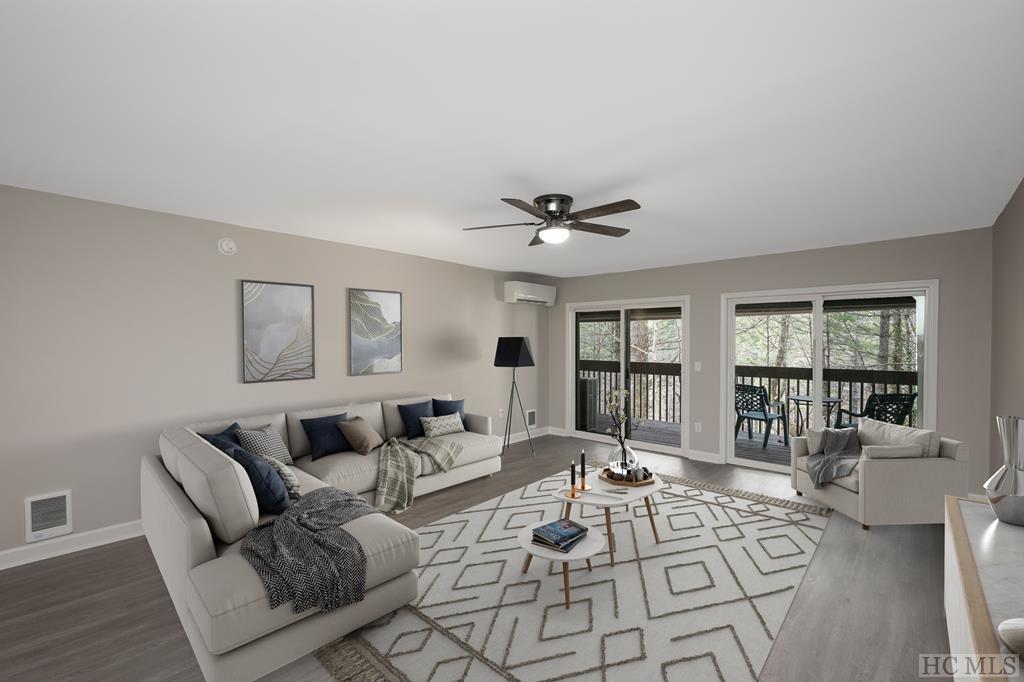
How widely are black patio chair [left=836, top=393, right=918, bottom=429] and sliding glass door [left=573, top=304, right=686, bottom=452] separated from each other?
1842 millimetres

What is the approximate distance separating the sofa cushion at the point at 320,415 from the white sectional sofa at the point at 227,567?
90cm

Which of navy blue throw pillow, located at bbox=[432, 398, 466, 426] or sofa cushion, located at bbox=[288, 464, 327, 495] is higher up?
navy blue throw pillow, located at bbox=[432, 398, 466, 426]

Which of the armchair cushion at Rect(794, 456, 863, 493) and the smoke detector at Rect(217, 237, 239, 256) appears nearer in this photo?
the armchair cushion at Rect(794, 456, 863, 493)

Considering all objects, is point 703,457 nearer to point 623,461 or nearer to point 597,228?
point 623,461

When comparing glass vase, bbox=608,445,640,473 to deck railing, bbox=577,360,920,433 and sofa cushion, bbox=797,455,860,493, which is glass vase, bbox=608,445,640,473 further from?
deck railing, bbox=577,360,920,433

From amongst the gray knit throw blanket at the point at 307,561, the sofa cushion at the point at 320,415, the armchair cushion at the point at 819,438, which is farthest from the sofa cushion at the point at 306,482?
the armchair cushion at the point at 819,438

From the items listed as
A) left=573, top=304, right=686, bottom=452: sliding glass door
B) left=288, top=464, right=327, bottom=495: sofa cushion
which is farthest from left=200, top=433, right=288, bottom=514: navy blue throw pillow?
left=573, top=304, right=686, bottom=452: sliding glass door

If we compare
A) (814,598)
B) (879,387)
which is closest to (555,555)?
(814,598)

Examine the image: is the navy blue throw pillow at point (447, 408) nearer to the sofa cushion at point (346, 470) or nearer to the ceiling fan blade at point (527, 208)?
the sofa cushion at point (346, 470)

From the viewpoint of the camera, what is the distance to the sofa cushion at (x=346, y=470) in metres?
3.61

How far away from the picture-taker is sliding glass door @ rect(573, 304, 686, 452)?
19.6ft

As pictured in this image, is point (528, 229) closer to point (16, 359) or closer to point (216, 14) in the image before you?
point (216, 14)

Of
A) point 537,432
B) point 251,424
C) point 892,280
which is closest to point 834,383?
point 892,280

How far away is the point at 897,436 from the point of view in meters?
3.68
